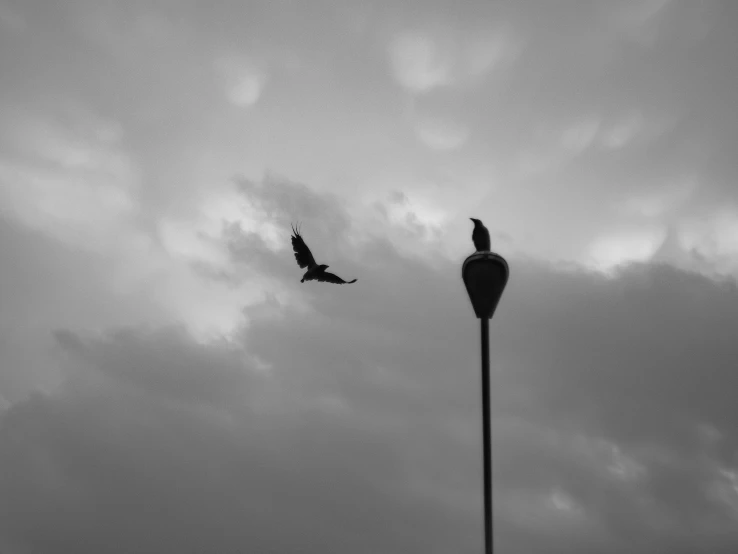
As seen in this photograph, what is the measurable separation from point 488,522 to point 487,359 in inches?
79.3

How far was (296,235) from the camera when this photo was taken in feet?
94.4

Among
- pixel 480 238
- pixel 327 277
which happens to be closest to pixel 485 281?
pixel 480 238

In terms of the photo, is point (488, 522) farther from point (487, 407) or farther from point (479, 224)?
point (479, 224)

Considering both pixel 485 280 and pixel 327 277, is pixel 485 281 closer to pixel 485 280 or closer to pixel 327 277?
pixel 485 280

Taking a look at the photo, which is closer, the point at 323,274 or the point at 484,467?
the point at 484,467

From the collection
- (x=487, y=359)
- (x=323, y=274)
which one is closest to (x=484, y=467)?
(x=487, y=359)

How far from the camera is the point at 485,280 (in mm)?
9656

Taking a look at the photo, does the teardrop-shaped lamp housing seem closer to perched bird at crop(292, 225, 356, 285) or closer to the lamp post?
the lamp post

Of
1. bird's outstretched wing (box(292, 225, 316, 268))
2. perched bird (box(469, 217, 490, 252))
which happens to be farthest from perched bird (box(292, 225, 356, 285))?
perched bird (box(469, 217, 490, 252))

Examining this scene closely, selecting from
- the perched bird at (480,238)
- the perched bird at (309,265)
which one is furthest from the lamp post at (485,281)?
the perched bird at (309,265)

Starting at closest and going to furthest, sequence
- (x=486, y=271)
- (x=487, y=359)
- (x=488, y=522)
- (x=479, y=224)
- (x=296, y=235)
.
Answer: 1. (x=488, y=522)
2. (x=487, y=359)
3. (x=486, y=271)
4. (x=479, y=224)
5. (x=296, y=235)

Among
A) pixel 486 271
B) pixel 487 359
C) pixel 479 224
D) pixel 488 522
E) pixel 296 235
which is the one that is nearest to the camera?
pixel 488 522

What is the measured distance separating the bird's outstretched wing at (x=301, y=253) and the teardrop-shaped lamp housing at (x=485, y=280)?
19550 mm

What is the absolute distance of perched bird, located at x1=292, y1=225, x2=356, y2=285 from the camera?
28.8 m
